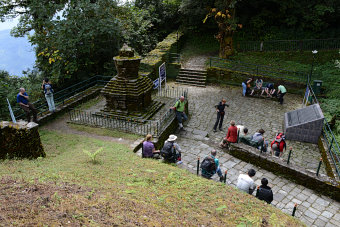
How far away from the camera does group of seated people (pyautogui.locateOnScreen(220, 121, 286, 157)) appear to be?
9.68m

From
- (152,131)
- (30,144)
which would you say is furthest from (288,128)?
(30,144)

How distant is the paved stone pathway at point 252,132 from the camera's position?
7.51 m

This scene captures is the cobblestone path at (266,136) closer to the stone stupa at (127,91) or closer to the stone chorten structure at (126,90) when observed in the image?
the stone stupa at (127,91)

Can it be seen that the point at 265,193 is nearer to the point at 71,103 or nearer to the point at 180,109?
the point at 180,109

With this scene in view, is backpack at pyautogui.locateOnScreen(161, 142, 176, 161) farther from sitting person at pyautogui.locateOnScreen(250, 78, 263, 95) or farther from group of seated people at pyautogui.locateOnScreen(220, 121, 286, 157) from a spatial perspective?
sitting person at pyautogui.locateOnScreen(250, 78, 263, 95)

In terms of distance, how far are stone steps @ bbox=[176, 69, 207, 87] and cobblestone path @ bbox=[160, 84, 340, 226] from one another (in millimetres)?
763

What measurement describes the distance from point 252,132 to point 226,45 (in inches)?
415

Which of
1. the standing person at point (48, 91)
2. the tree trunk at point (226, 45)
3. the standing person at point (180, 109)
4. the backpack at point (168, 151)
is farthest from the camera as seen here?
the tree trunk at point (226, 45)

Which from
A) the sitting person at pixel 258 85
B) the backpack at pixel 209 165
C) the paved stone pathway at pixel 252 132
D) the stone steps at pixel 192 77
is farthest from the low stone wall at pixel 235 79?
the backpack at pixel 209 165

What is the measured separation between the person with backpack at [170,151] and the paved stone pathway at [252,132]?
65 cm

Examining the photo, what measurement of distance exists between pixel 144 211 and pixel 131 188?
120 cm

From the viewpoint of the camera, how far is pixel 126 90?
1205 cm

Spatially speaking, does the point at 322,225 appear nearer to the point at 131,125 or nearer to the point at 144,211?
the point at 144,211

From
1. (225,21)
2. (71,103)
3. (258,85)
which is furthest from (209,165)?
(225,21)
